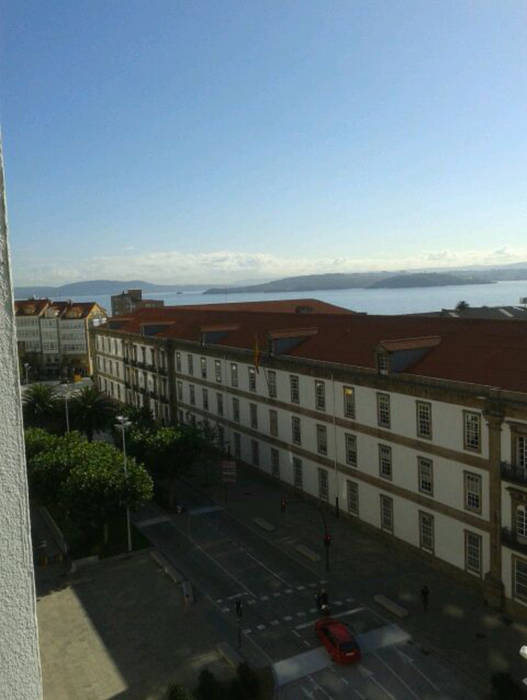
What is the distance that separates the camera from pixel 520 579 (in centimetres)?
3338

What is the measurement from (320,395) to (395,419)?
8.66 meters

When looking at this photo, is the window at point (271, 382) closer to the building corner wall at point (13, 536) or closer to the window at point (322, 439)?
the window at point (322, 439)

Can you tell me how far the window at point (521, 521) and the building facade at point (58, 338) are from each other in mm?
104657

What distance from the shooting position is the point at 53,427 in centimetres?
7031

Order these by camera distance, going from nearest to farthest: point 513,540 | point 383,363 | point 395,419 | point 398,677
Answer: point 398,677 < point 513,540 < point 395,419 < point 383,363

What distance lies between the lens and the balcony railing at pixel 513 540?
108ft

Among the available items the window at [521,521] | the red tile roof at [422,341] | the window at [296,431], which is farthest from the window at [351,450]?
the window at [521,521]

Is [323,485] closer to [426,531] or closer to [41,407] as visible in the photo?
[426,531]

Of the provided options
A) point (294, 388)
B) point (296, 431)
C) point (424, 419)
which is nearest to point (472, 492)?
point (424, 419)

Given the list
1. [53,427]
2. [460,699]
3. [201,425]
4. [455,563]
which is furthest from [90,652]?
[53,427]

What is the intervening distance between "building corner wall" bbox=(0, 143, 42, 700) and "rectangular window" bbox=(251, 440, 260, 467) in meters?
55.7

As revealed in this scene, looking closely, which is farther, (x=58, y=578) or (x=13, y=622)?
(x=58, y=578)

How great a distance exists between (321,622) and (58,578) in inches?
696

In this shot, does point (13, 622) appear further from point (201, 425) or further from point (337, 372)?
point (201, 425)
